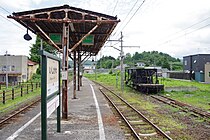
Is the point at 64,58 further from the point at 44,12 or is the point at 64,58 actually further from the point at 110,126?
the point at 110,126

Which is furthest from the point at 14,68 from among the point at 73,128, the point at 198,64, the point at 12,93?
the point at 73,128

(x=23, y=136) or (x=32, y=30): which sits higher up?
(x=32, y=30)

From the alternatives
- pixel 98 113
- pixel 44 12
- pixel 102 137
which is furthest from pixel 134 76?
pixel 102 137

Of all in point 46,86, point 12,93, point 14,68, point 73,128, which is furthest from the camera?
point 14,68

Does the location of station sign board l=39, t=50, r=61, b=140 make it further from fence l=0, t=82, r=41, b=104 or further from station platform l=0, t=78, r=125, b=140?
fence l=0, t=82, r=41, b=104

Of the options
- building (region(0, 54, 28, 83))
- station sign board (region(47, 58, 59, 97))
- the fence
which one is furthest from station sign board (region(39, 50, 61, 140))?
building (region(0, 54, 28, 83))

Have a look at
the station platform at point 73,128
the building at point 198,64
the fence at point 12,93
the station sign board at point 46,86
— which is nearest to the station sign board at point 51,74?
the station sign board at point 46,86

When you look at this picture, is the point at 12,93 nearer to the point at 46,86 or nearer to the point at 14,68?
the point at 46,86

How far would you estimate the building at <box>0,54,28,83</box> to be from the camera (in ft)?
141

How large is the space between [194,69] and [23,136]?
5376cm

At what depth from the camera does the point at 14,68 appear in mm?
43688

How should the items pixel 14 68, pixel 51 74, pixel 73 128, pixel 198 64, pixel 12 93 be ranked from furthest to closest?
1. pixel 198 64
2. pixel 14 68
3. pixel 12 93
4. pixel 73 128
5. pixel 51 74

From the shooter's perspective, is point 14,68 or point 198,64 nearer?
point 14,68

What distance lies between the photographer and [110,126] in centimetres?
930
